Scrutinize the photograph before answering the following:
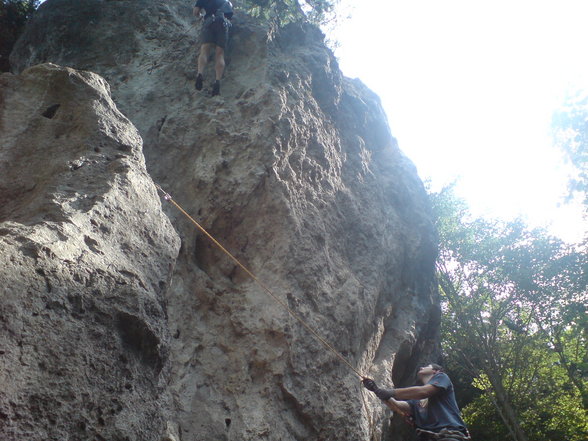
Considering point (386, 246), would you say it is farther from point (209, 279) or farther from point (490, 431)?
point (490, 431)

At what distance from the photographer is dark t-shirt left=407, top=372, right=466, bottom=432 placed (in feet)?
14.5

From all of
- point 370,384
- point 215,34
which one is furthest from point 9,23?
point 370,384

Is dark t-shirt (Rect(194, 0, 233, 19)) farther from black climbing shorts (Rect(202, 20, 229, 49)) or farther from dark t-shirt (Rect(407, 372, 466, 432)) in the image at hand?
dark t-shirt (Rect(407, 372, 466, 432))

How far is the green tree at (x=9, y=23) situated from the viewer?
9.53 meters

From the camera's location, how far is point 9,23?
9.70m

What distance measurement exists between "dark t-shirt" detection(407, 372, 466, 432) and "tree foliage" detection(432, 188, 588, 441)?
886cm

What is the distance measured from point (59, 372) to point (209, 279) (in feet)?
8.78

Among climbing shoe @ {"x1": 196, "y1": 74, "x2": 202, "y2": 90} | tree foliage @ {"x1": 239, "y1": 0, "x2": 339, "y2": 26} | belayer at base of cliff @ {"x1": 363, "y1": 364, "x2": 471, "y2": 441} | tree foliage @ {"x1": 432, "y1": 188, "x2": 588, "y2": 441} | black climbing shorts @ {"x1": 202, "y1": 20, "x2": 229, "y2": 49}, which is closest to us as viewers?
belayer at base of cliff @ {"x1": 363, "y1": 364, "x2": 471, "y2": 441}

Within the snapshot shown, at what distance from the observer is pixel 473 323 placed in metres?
13.8

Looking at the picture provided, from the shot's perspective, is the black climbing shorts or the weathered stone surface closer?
the weathered stone surface

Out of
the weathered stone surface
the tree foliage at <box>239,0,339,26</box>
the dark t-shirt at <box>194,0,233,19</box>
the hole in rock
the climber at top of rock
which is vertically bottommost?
the weathered stone surface

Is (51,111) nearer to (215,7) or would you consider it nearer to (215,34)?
(215,34)

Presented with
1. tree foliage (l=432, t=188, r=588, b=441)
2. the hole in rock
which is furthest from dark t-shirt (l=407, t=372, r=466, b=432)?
tree foliage (l=432, t=188, r=588, b=441)

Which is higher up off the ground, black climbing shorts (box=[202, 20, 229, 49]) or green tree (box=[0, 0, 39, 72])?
black climbing shorts (box=[202, 20, 229, 49])
